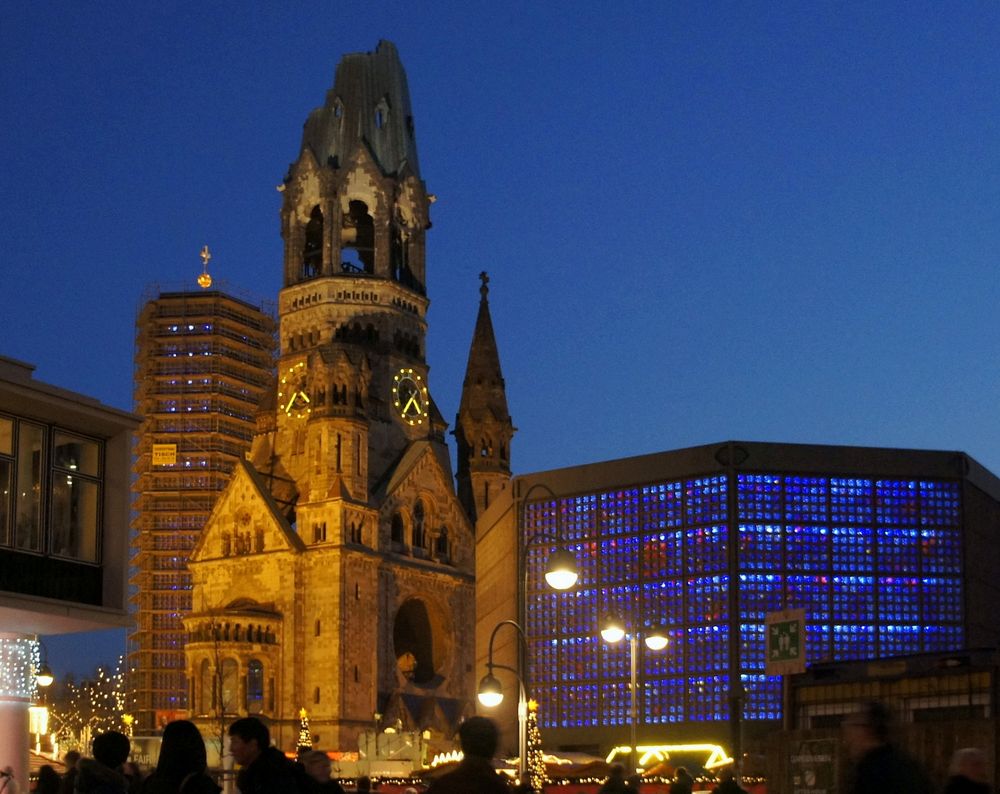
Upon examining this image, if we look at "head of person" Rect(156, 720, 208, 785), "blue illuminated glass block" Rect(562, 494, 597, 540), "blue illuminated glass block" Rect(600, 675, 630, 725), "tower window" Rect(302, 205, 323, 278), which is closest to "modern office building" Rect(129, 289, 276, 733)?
"tower window" Rect(302, 205, 323, 278)

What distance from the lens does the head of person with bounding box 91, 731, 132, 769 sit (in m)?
13.6

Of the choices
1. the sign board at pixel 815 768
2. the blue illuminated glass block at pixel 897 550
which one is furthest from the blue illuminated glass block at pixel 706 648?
the sign board at pixel 815 768

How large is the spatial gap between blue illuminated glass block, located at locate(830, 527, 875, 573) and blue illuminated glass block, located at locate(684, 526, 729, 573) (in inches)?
182

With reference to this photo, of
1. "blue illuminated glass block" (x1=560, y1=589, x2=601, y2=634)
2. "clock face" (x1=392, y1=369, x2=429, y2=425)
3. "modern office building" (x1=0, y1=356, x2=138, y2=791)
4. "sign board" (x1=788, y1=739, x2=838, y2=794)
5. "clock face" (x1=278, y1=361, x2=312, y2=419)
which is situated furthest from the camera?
"clock face" (x1=392, y1=369, x2=429, y2=425)

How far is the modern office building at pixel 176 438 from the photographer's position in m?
109

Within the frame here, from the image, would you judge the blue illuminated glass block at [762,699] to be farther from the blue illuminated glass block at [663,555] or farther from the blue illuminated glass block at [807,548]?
the blue illuminated glass block at [663,555]

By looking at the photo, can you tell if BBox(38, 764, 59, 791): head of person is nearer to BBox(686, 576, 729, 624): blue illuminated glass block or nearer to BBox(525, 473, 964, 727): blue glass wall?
BBox(525, 473, 964, 727): blue glass wall

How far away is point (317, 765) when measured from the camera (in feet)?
47.8

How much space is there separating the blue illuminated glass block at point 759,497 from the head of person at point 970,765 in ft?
211

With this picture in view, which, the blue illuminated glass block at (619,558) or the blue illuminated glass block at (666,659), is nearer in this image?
the blue illuminated glass block at (666,659)

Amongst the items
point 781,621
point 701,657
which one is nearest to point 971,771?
point 781,621

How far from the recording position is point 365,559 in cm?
8200

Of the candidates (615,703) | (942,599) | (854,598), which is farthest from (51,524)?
(942,599)

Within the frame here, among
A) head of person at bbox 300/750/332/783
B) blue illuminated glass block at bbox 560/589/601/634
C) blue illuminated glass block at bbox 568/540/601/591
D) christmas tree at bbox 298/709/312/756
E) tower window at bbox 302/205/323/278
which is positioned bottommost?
christmas tree at bbox 298/709/312/756
